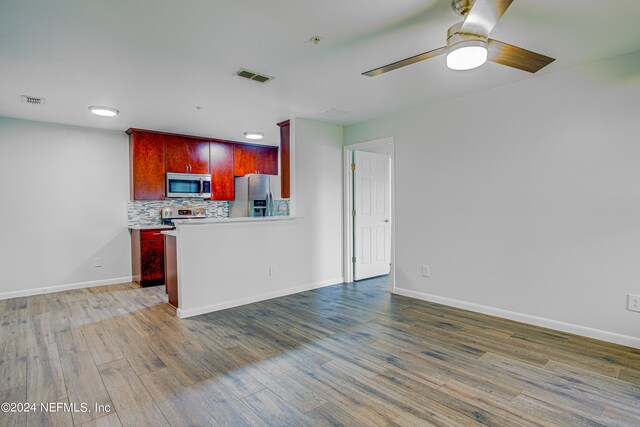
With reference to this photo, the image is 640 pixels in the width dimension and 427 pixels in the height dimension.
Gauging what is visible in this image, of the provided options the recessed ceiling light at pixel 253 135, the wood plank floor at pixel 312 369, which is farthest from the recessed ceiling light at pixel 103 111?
the wood plank floor at pixel 312 369

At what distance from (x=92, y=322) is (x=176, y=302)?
2.59 feet

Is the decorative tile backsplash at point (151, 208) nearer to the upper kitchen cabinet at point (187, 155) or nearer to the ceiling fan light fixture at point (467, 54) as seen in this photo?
the upper kitchen cabinet at point (187, 155)

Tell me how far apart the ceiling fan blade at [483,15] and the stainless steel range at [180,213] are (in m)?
4.84

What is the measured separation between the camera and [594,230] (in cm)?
292

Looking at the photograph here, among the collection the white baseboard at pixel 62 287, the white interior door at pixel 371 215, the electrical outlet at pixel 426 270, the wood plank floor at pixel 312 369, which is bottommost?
the wood plank floor at pixel 312 369

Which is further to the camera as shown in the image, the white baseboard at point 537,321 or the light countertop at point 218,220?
the light countertop at point 218,220

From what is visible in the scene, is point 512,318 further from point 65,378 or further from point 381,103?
point 65,378

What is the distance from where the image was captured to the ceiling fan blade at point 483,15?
1.58 metres

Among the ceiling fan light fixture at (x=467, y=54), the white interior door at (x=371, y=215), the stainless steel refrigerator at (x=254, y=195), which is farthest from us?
the stainless steel refrigerator at (x=254, y=195)

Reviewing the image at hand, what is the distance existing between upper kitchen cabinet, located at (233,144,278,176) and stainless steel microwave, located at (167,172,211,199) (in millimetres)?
634

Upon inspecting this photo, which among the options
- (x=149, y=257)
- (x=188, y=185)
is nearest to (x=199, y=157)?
(x=188, y=185)

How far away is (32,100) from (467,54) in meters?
4.24

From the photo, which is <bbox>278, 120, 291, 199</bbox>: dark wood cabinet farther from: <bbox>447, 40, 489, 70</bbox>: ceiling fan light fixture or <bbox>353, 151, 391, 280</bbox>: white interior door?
<bbox>447, 40, 489, 70</bbox>: ceiling fan light fixture

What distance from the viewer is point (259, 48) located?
2.54 meters
